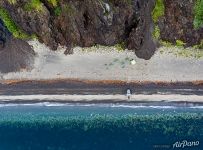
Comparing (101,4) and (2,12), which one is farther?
(2,12)

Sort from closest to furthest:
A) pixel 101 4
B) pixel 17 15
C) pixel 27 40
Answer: pixel 101 4, pixel 17 15, pixel 27 40

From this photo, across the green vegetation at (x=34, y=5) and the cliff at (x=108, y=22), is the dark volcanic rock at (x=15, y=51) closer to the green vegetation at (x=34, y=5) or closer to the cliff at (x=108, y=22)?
the cliff at (x=108, y=22)

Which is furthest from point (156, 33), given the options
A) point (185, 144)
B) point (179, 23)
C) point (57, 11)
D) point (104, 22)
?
point (185, 144)

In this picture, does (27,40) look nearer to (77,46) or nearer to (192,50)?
(77,46)

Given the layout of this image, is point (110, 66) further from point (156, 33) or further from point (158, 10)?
point (158, 10)

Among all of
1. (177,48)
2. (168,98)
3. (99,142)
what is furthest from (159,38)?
(99,142)

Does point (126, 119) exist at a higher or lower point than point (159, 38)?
lower

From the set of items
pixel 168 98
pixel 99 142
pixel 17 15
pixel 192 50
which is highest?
pixel 17 15
